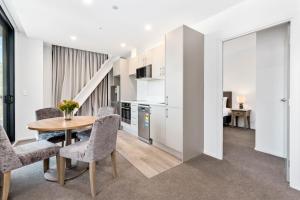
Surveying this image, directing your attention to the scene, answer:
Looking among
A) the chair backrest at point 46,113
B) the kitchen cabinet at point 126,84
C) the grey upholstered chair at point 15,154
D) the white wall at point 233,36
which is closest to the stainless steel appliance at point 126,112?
the kitchen cabinet at point 126,84

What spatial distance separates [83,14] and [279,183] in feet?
13.3

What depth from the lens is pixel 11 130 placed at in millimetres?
3549

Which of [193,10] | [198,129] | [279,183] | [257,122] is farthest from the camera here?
[257,122]

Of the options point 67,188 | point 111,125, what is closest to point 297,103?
point 111,125

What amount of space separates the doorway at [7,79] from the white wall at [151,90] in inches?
130

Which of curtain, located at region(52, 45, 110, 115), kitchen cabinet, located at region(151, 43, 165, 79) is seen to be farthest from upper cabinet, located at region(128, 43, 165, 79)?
curtain, located at region(52, 45, 110, 115)

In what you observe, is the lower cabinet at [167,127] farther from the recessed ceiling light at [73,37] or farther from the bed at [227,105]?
the bed at [227,105]

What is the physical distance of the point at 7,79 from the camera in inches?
136

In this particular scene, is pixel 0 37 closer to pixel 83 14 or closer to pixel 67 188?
pixel 83 14

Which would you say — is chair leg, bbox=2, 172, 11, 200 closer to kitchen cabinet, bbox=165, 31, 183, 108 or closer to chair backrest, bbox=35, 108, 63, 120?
chair backrest, bbox=35, 108, 63, 120

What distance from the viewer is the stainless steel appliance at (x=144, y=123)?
3460mm

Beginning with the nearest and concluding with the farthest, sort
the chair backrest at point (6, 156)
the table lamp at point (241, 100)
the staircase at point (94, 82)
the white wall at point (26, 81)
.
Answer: the chair backrest at point (6, 156) → the white wall at point (26, 81) → the staircase at point (94, 82) → the table lamp at point (241, 100)

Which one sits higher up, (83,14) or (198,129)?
(83,14)

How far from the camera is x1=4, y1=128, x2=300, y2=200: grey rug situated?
5.61 feet
